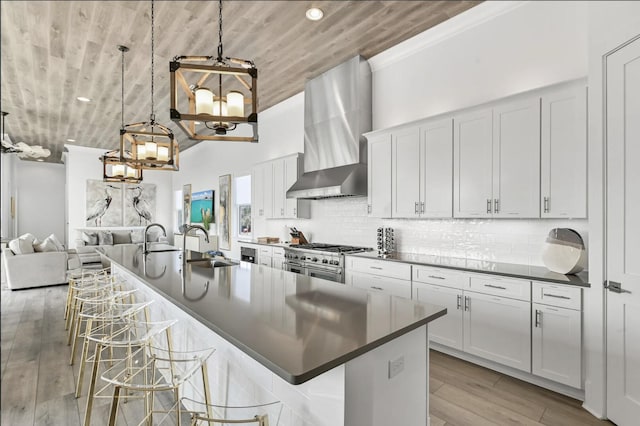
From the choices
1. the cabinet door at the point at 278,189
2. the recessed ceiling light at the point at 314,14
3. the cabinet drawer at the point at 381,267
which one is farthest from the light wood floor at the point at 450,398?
the recessed ceiling light at the point at 314,14

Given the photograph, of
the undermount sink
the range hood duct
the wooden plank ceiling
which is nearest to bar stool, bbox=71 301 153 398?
the undermount sink

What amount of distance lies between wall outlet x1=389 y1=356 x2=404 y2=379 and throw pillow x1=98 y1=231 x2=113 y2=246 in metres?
8.86

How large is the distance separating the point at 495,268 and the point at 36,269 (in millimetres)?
7446

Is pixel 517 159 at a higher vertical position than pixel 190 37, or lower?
lower

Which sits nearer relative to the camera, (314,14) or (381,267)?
(314,14)

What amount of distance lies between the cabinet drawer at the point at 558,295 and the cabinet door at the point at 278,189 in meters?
3.80

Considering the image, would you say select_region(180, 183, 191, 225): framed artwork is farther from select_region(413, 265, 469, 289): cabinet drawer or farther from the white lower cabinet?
the white lower cabinet

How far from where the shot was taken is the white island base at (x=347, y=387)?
1281 millimetres

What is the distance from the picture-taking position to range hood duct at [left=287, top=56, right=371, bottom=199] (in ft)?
14.1

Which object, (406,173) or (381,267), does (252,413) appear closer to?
(381,267)

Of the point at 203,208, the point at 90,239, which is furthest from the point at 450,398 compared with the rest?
the point at 90,239

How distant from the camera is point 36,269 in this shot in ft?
20.4

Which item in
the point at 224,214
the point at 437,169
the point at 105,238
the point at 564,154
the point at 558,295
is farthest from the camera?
the point at 105,238

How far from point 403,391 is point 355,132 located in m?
3.36
